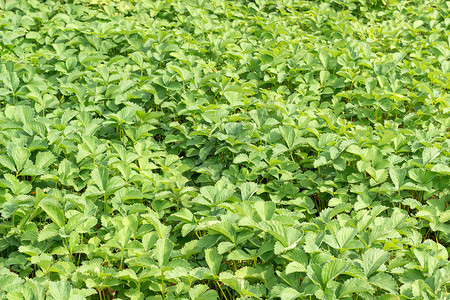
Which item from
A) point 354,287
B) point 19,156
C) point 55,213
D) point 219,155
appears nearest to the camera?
point 354,287

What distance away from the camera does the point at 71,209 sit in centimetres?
262

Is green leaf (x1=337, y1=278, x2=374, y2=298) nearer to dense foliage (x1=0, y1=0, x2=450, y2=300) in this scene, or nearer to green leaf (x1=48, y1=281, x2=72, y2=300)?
dense foliage (x1=0, y1=0, x2=450, y2=300)

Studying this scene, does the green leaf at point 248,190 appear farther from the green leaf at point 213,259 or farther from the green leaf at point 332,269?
the green leaf at point 332,269

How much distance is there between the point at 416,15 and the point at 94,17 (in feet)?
12.0

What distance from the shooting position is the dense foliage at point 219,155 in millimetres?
2129

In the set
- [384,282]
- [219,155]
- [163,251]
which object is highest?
[384,282]

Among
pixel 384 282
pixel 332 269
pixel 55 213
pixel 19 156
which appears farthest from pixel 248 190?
pixel 19 156

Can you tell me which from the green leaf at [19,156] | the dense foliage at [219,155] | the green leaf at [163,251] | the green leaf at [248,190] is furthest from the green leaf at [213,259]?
the green leaf at [19,156]

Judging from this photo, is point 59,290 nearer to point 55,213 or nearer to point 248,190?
point 55,213

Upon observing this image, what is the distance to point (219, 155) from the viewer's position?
3229mm

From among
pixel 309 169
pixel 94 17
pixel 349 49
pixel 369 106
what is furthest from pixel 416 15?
pixel 94 17

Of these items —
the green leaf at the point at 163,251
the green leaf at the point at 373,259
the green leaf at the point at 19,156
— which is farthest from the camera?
the green leaf at the point at 19,156

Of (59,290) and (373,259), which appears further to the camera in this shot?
(373,259)

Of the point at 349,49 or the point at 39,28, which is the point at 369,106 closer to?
the point at 349,49
